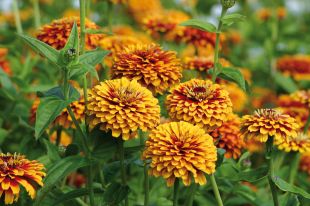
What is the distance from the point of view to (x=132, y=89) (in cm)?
157

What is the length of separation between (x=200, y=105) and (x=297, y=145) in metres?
0.45

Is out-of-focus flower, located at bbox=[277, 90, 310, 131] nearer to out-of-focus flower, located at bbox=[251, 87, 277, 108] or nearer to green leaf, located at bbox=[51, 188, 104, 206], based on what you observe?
out-of-focus flower, located at bbox=[251, 87, 277, 108]

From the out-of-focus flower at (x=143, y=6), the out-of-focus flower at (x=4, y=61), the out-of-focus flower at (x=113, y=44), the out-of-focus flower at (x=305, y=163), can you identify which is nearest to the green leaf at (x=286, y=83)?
the out-of-focus flower at (x=305, y=163)

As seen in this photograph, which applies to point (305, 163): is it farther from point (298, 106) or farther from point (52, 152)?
point (52, 152)

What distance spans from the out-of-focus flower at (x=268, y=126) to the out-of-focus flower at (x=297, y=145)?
0.21 meters

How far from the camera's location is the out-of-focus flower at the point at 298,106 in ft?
7.16

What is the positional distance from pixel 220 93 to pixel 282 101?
0.91 m

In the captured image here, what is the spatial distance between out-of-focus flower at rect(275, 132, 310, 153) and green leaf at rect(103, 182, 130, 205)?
1.58 feet

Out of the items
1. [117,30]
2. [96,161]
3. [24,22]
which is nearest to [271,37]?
[117,30]

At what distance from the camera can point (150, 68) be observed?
1.68 m

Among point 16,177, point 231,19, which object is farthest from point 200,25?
point 16,177

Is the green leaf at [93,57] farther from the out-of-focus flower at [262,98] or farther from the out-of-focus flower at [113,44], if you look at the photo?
the out-of-focus flower at [262,98]

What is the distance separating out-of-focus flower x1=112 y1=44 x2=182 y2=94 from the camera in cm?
168

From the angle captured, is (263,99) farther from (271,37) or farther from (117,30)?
(117,30)
